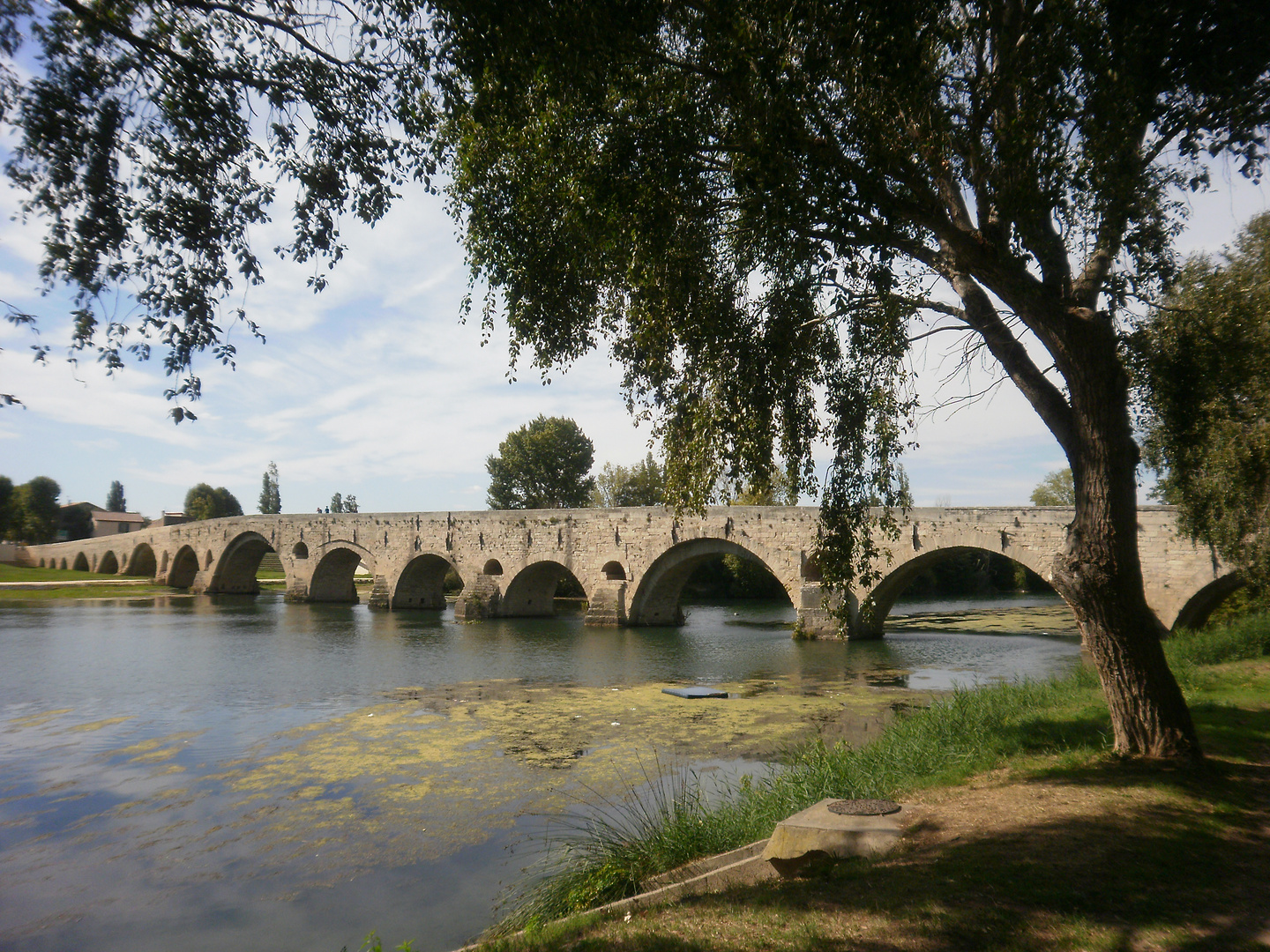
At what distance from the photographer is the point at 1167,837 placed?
12.9 ft

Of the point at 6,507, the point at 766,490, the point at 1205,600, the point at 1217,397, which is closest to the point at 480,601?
the point at 1205,600

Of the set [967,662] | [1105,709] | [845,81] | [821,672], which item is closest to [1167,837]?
[1105,709]

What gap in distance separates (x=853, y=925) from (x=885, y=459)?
416 centimetres

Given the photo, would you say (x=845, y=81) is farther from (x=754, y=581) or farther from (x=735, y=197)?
(x=754, y=581)

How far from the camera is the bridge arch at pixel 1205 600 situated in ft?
45.9

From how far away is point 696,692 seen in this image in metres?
11.9

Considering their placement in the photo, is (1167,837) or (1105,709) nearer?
(1167,837)

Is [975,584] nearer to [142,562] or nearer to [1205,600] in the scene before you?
[1205,600]

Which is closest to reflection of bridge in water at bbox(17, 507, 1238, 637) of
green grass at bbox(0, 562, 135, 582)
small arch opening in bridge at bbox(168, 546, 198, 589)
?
small arch opening in bridge at bbox(168, 546, 198, 589)

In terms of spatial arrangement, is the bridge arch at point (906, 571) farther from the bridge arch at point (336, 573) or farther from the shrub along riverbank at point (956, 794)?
the bridge arch at point (336, 573)

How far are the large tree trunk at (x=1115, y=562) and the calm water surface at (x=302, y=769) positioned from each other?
4.10 metres

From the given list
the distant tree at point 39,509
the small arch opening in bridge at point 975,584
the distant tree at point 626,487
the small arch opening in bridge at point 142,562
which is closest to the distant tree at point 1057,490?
the small arch opening in bridge at point 975,584

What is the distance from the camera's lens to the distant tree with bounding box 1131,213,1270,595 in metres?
6.84

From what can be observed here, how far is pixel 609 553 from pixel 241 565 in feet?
79.3
